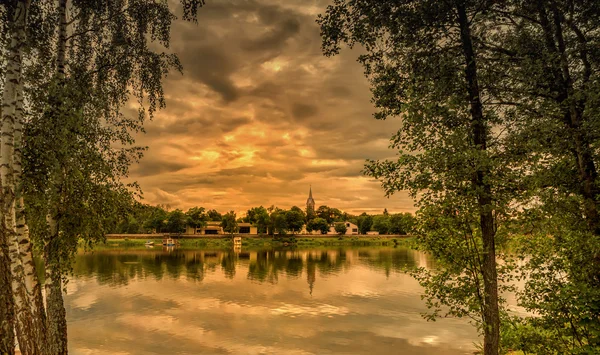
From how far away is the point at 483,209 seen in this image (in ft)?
29.6

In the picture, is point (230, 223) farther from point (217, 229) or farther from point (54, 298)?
point (54, 298)

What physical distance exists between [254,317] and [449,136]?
2256 cm

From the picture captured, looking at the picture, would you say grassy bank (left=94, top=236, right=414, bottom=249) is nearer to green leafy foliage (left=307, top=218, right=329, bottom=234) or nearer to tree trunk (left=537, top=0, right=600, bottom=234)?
green leafy foliage (left=307, top=218, right=329, bottom=234)

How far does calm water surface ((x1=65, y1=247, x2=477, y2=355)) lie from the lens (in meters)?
20.3

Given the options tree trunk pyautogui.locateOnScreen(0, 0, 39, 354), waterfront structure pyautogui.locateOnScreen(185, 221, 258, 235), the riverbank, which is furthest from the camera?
waterfront structure pyautogui.locateOnScreen(185, 221, 258, 235)

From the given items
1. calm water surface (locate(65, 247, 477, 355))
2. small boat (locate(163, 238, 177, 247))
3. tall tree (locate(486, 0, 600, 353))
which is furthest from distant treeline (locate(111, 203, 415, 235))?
tall tree (locate(486, 0, 600, 353))

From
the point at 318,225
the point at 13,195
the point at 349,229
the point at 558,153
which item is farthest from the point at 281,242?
the point at 13,195

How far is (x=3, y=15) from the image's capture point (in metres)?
9.63

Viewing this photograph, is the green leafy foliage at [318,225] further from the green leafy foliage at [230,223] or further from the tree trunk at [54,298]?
the tree trunk at [54,298]

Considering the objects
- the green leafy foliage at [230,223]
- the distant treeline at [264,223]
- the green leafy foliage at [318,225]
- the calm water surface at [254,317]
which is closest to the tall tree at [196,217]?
the distant treeline at [264,223]

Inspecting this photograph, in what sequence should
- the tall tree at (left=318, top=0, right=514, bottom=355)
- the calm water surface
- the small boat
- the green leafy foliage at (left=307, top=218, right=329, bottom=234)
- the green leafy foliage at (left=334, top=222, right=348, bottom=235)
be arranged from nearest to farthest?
the tall tree at (left=318, top=0, right=514, bottom=355)
the calm water surface
the small boat
the green leafy foliage at (left=307, top=218, right=329, bottom=234)
the green leafy foliage at (left=334, top=222, right=348, bottom=235)

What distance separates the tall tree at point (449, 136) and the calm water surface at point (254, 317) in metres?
3.54

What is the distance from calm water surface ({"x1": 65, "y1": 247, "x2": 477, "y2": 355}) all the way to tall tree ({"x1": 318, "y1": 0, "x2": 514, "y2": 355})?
354 cm

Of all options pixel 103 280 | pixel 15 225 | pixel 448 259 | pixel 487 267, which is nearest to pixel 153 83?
pixel 15 225
